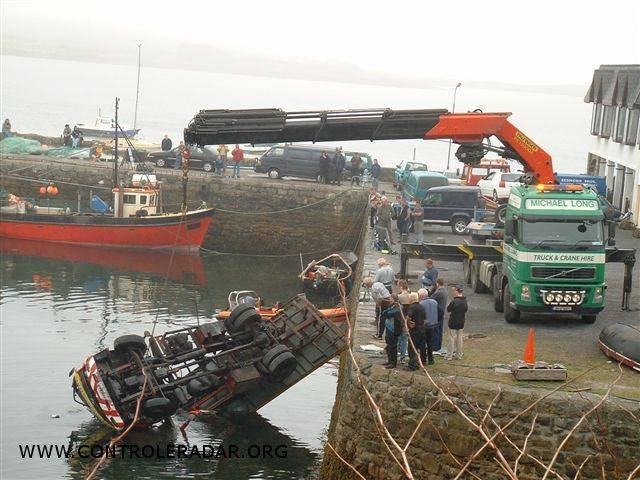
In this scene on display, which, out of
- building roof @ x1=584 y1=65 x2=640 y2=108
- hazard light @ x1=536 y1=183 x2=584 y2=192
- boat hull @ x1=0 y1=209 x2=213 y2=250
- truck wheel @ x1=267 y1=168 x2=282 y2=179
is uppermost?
building roof @ x1=584 y1=65 x2=640 y2=108

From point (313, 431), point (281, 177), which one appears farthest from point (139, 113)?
point (313, 431)

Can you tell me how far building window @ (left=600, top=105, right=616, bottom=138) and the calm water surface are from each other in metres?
13.6

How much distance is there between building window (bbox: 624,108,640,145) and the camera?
4344 cm

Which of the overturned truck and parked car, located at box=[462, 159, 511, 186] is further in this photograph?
parked car, located at box=[462, 159, 511, 186]

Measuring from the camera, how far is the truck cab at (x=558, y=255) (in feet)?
72.2

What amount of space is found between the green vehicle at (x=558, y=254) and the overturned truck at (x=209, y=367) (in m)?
3.79

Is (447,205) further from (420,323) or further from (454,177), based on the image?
(420,323)

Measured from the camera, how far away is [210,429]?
75.3 ft

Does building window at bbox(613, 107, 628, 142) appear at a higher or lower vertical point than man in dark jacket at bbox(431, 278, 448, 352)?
higher

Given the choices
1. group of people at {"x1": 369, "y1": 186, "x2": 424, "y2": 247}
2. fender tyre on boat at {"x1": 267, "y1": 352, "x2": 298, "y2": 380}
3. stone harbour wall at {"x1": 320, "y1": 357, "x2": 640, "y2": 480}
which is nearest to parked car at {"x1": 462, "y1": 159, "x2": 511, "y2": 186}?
group of people at {"x1": 369, "y1": 186, "x2": 424, "y2": 247}

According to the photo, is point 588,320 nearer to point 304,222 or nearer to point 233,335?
point 233,335

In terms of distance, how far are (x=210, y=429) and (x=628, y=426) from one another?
9253mm

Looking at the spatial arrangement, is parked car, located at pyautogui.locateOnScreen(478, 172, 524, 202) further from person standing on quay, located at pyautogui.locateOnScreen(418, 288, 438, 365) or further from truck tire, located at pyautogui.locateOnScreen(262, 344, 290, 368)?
person standing on quay, located at pyautogui.locateOnScreen(418, 288, 438, 365)

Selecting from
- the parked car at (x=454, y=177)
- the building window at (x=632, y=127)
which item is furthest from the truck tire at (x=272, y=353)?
the parked car at (x=454, y=177)
